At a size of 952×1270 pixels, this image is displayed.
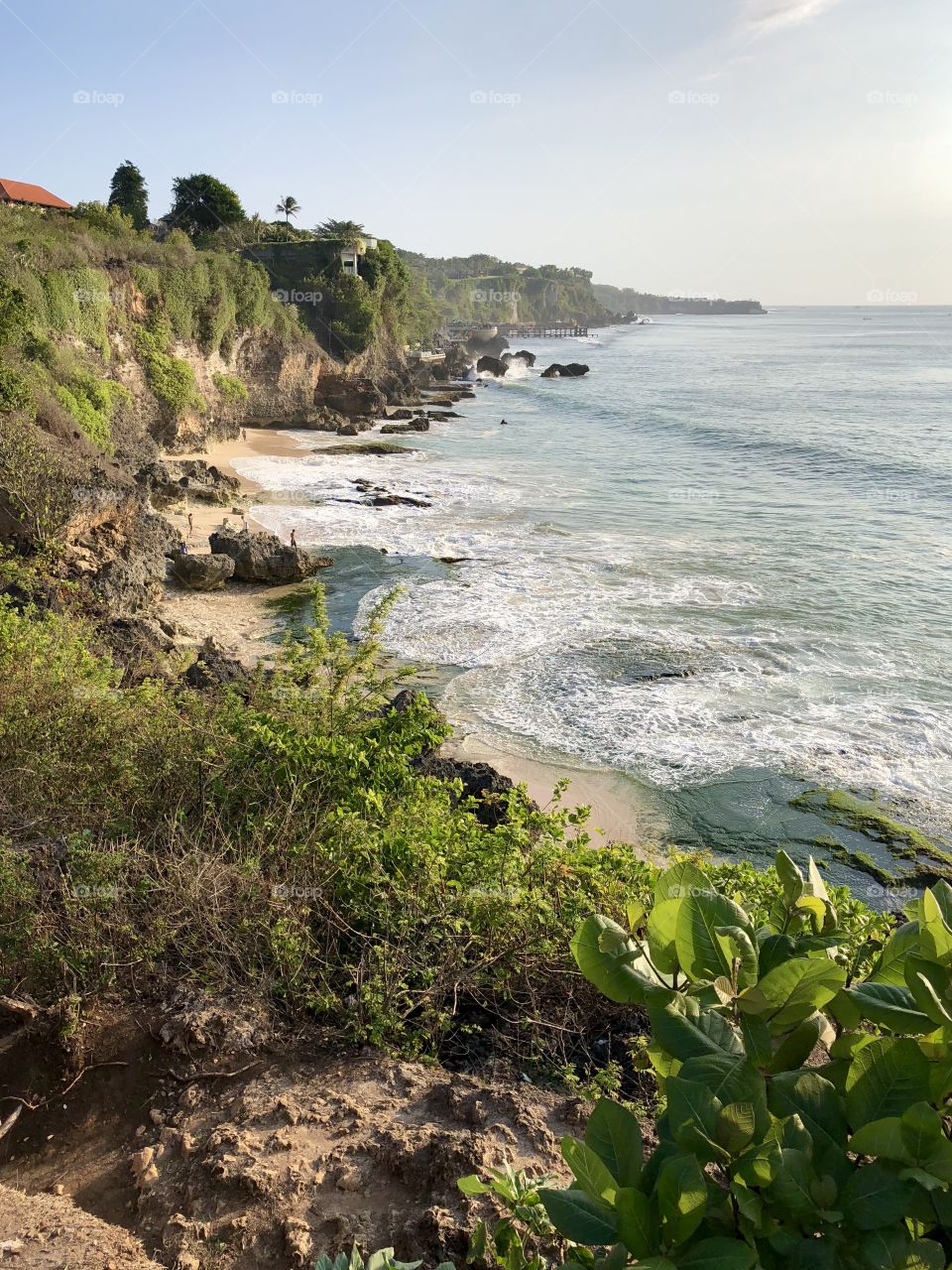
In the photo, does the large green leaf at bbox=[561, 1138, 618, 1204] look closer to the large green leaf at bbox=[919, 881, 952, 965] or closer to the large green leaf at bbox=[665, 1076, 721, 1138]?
the large green leaf at bbox=[665, 1076, 721, 1138]

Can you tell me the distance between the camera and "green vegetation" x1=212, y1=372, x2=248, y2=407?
41.6 metres

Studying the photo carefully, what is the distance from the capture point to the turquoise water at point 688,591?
1431 cm

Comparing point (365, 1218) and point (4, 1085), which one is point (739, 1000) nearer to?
point (365, 1218)

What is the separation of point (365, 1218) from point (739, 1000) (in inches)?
108

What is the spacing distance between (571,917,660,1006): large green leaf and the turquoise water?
10.6 meters

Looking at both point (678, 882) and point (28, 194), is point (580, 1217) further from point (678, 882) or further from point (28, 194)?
point (28, 194)

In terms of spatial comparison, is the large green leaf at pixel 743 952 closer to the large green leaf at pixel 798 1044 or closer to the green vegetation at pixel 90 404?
the large green leaf at pixel 798 1044

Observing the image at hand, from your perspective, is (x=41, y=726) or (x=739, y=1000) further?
(x=41, y=726)

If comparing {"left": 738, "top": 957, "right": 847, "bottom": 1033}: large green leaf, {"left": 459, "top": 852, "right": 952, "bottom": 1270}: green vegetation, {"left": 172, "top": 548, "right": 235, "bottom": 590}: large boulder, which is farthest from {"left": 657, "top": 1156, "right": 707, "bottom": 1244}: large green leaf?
{"left": 172, "top": 548, "right": 235, "bottom": 590}: large boulder

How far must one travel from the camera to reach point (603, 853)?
697 cm

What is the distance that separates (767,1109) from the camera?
1.90 metres

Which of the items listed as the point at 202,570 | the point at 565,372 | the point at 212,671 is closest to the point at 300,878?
the point at 212,671

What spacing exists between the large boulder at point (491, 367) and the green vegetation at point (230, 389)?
1869 inches

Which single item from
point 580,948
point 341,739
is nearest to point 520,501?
point 341,739
